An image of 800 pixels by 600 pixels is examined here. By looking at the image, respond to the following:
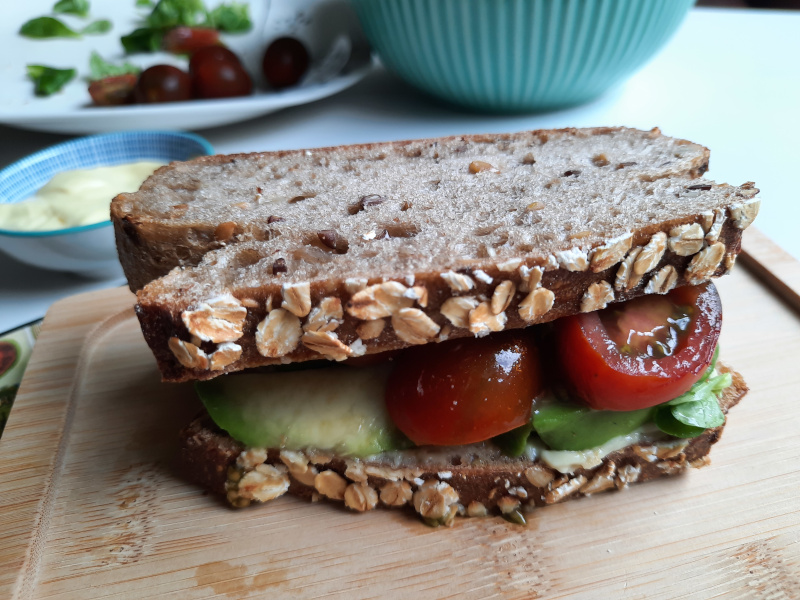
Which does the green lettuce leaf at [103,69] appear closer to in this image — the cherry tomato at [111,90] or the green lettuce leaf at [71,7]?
the cherry tomato at [111,90]

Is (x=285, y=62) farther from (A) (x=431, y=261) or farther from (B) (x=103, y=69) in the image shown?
(A) (x=431, y=261)

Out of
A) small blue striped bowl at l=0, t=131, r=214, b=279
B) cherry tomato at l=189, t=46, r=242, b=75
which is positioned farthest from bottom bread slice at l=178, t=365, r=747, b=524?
cherry tomato at l=189, t=46, r=242, b=75

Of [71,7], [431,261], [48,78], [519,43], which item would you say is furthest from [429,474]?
[71,7]

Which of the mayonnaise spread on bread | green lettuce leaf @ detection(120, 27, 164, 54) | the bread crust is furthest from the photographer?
green lettuce leaf @ detection(120, 27, 164, 54)

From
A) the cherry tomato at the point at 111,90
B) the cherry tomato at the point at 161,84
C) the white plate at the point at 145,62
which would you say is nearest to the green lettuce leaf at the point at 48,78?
the white plate at the point at 145,62

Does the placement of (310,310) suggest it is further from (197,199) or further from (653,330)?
(653,330)

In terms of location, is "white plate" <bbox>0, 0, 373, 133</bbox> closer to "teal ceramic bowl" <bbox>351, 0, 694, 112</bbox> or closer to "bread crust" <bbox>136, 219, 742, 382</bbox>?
"teal ceramic bowl" <bbox>351, 0, 694, 112</bbox>
